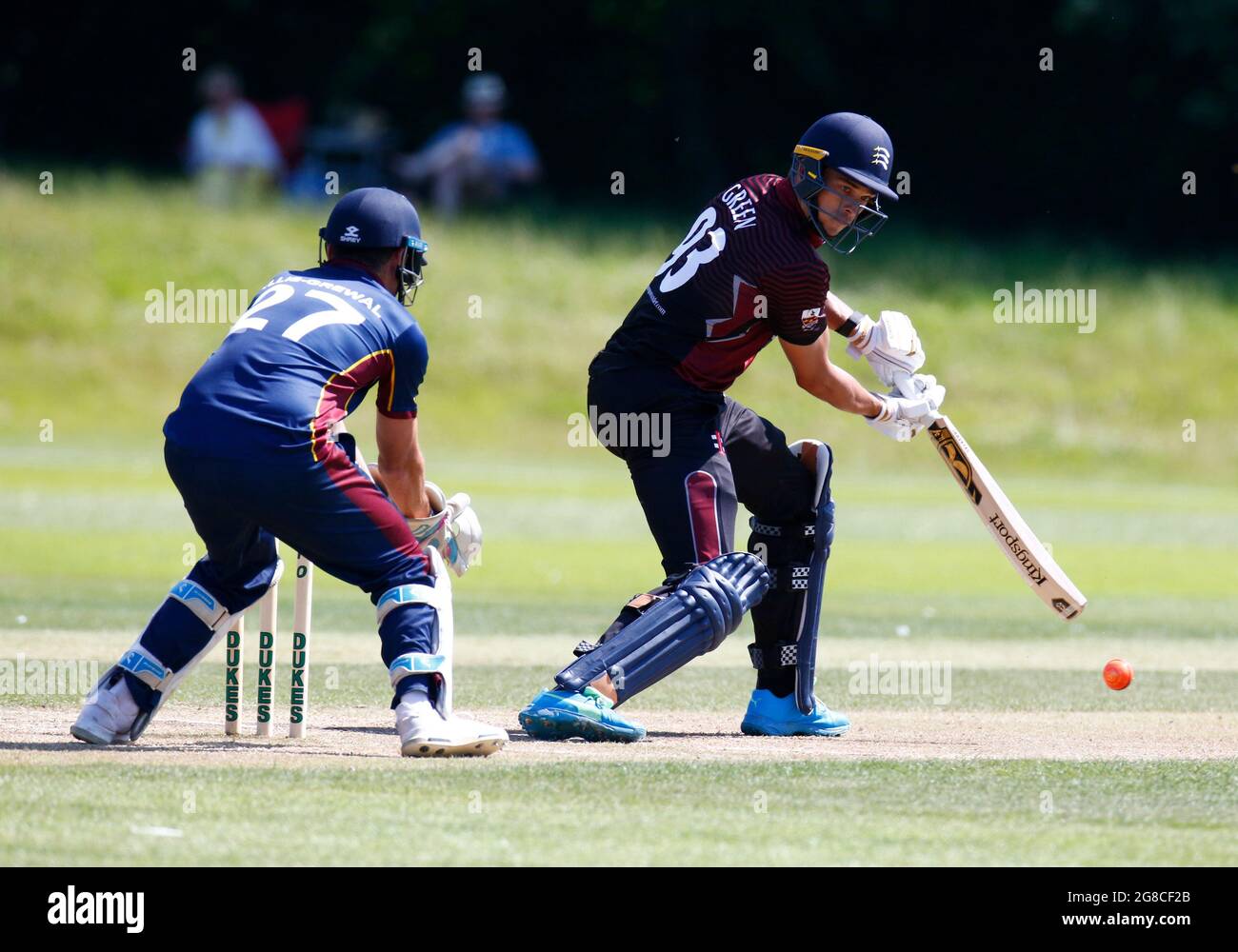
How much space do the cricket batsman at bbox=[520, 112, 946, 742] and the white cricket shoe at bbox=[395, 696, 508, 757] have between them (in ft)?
1.91

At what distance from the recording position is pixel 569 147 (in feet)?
114

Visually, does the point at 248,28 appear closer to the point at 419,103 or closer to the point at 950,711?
the point at 419,103

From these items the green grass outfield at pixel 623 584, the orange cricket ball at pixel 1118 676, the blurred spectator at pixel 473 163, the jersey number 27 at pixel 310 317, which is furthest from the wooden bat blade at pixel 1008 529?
the blurred spectator at pixel 473 163

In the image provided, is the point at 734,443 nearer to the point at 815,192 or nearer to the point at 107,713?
the point at 815,192

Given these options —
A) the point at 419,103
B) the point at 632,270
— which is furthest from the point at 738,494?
the point at 419,103

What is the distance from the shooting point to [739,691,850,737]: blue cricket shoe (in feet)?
24.5

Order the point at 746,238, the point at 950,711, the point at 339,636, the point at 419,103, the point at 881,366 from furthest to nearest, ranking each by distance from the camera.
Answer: the point at 419,103
the point at 339,636
the point at 950,711
the point at 881,366
the point at 746,238

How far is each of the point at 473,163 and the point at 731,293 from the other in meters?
23.4

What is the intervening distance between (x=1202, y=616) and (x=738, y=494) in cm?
659

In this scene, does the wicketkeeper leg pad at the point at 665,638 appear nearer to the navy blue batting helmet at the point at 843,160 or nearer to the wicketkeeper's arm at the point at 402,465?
the wicketkeeper's arm at the point at 402,465

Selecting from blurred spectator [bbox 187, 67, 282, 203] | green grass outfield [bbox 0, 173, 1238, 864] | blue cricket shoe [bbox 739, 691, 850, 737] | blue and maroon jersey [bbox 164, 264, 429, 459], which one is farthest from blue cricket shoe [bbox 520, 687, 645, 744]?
blurred spectator [bbox 187, 67, 282, 203]

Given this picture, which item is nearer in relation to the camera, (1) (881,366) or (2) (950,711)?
(1) (881,366)

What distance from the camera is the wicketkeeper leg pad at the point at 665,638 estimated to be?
22.5ft
